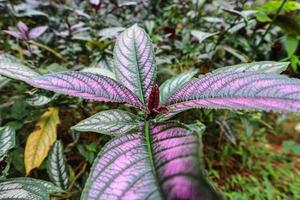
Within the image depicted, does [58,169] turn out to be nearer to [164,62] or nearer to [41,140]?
[41,140]

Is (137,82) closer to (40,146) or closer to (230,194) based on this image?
(40,146)

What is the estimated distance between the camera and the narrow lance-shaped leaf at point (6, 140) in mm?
646

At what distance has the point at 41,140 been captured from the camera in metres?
0.95

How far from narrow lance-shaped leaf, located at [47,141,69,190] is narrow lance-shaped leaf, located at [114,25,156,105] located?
0.32 meters

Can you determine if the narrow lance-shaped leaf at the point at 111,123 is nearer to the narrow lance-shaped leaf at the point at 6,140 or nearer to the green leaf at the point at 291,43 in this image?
the narrow lance-shaped leaf at the point at 6,140

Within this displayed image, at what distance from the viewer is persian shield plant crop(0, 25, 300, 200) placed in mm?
368

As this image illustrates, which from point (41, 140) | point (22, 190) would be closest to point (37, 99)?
point (41, 140)

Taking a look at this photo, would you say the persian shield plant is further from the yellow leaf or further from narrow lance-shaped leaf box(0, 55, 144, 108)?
the yellow leaf

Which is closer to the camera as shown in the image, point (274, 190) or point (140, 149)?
point (140, 149)

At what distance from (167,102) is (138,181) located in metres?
0.22

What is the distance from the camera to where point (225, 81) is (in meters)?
0.54

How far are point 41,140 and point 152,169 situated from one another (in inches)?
24.5

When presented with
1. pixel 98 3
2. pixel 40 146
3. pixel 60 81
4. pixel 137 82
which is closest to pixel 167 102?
pixel 137 82

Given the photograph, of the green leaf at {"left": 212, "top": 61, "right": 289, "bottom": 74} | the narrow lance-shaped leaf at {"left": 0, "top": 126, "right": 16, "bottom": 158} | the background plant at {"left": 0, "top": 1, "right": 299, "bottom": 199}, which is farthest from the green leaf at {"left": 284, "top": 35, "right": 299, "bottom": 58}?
the narrow lance-shaped leaf at {"left": 0, "top": 126, "right": 16, "bottom": 158}
